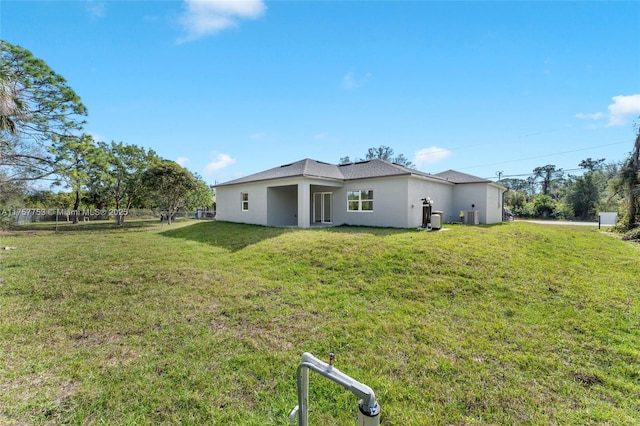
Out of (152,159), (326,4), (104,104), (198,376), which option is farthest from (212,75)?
(152,159)

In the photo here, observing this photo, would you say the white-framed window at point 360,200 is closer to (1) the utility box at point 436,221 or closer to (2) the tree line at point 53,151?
(1) the utility box at point 436,221

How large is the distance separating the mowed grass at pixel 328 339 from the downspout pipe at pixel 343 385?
678 millimetres

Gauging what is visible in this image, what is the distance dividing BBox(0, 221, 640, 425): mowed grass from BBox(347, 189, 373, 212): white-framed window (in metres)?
6.52

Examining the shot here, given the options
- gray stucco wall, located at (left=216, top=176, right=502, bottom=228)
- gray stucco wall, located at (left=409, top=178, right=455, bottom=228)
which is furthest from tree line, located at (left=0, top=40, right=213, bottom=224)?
gray stucco wall, located at (left=409, top=178, right=455, bottom=228)

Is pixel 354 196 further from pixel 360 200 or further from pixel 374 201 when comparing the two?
pixel 374 201

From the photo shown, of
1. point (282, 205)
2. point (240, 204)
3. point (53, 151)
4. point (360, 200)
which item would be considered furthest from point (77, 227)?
point (360, 200)

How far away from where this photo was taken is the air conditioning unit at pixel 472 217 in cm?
1538

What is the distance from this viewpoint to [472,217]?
608 inches

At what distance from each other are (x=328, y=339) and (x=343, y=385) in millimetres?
2135

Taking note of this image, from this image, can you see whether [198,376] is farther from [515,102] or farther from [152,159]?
[152,159]

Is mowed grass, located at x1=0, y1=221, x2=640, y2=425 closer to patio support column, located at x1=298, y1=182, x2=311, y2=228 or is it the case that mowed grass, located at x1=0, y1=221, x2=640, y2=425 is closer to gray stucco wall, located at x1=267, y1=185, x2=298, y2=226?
patio support column, located at x1=298, y1=182, x2=311, y2=228

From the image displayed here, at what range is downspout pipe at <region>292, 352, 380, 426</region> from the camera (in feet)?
4.61

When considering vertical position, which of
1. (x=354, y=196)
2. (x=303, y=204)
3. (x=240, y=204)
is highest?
(x=354, y=196)

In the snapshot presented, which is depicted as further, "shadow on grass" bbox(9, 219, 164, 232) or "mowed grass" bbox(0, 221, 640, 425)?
"shadow on grass" bbox(9, 219, 164, 232)
